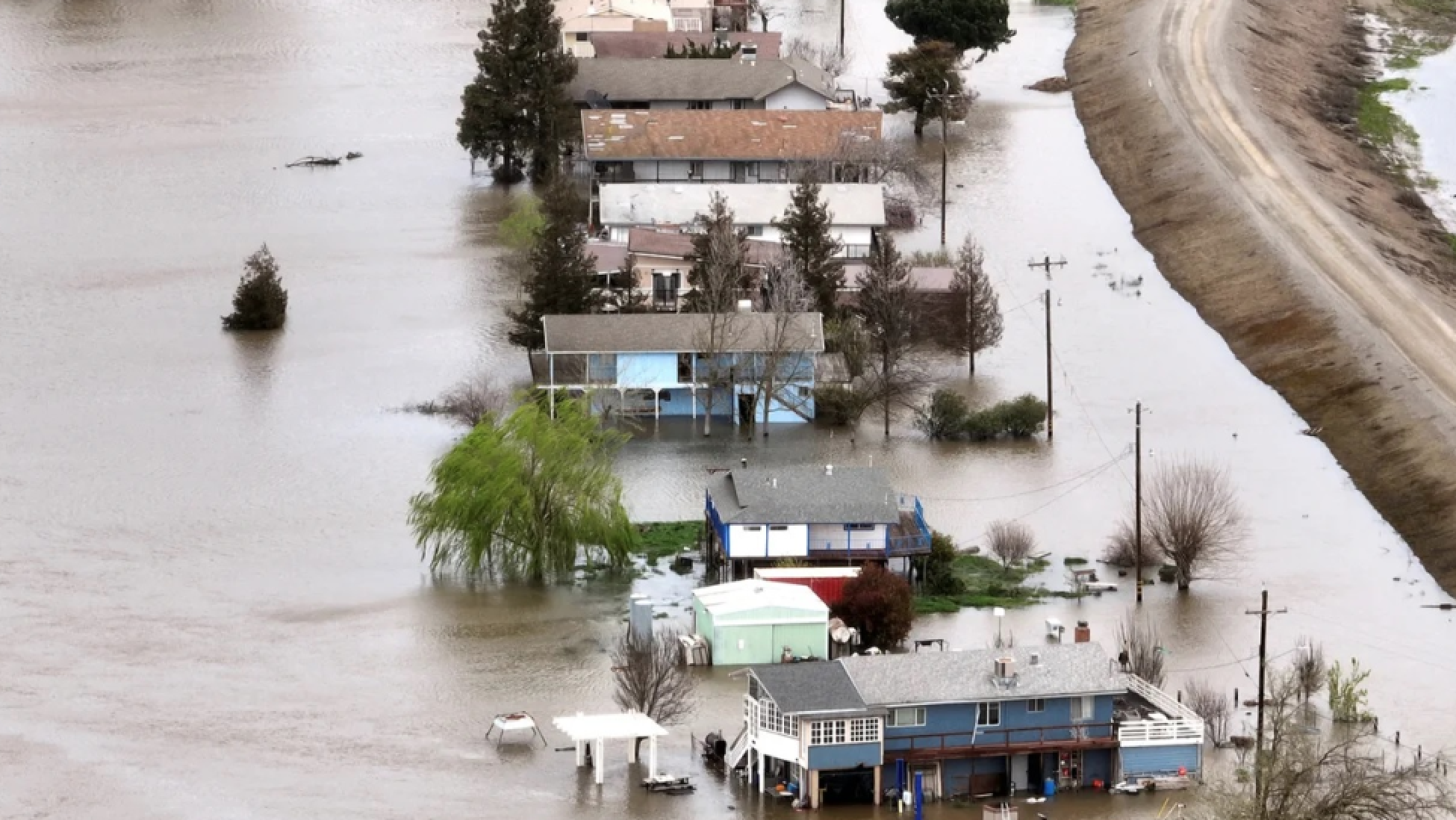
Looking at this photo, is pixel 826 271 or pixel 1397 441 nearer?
pixel 1397 441

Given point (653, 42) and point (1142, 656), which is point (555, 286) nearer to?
point (1142, 656)

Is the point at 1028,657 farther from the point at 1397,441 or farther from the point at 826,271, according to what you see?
the point at 826,271

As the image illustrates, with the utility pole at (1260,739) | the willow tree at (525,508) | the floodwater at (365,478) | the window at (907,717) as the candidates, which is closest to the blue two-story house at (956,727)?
the window at (907,717)

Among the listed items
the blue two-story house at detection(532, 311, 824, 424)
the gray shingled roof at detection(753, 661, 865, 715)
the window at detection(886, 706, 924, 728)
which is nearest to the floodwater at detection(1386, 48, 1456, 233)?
the blue two-story house at detection(532, 311, 824, 424)

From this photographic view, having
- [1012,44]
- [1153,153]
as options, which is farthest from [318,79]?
[1153,153]

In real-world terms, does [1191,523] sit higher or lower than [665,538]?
higher

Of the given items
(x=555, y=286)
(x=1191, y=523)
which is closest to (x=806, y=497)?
(x=1191, y=523)
